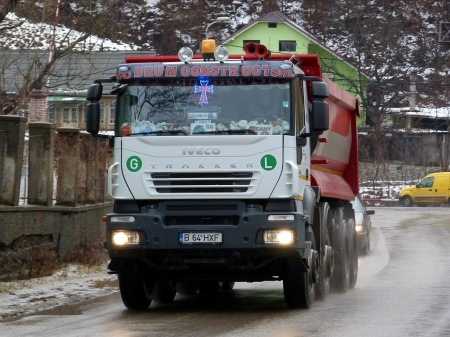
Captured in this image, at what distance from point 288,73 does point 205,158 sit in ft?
4.66

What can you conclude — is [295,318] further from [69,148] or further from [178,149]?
[69,148]

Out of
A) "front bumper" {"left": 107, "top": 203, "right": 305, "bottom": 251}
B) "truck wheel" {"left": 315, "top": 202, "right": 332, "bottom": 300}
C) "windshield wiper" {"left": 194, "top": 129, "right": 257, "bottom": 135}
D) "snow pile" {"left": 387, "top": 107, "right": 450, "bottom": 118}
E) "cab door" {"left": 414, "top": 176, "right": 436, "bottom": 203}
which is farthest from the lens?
"snow pile" {"left": 387, "top": 107, "right": 450, "bottom": 118}

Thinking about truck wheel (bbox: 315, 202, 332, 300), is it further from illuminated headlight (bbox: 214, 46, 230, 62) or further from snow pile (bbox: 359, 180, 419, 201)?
snow pile (bbox: 359, 180, 419, 201)

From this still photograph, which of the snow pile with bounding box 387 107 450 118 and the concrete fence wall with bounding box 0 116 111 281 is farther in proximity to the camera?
the snow pile with bounding box 387 107 450 118

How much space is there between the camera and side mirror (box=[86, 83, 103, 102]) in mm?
14867

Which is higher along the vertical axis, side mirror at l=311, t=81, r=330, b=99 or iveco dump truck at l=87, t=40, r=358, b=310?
side mirror at l=311, t=81, r=330, b=99

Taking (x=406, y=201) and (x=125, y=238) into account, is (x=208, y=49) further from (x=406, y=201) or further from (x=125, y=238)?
(x=406, y=201)

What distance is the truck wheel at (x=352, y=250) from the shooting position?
19812mm

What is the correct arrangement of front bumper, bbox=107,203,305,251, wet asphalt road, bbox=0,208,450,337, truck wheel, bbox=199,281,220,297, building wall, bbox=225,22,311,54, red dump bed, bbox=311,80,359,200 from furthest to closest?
building wall, bbox=225,22,311,54
truck wheel, bbox=199,281,220,297
red dump bed, bbox=311,80,359,200
front bumper, bbox=107,203,305,251
wet asphalt road, bbox=0,208,450,337

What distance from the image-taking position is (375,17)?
109 m

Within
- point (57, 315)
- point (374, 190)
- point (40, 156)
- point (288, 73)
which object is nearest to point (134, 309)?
point (57, 315)

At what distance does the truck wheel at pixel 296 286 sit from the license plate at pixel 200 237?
44.0 inches


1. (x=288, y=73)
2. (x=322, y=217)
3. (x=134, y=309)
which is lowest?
(x=134, y=309)

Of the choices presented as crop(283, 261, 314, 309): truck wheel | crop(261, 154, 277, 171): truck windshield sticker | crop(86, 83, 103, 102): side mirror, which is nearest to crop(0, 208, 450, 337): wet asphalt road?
crop(283, 261, 314, 309): truck wheel
